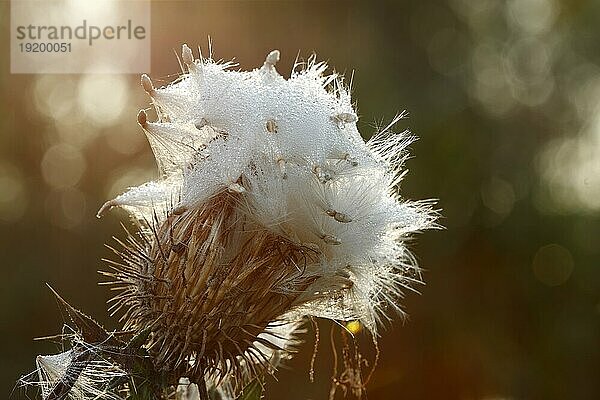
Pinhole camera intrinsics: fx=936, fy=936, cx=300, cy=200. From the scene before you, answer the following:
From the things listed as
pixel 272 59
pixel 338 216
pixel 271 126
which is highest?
pixel 272 59

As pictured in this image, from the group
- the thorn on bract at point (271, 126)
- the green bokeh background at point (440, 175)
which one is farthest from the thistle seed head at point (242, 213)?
the green bokeh background at point (440, 175)

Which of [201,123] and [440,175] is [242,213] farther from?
[440,175]

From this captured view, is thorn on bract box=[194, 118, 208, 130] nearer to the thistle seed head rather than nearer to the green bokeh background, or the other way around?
the thistle seed head

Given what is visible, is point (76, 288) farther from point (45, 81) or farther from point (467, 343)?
point (467, 343)

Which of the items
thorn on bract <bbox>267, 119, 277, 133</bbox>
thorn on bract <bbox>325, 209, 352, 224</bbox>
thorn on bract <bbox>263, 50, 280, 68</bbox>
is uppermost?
thorn on bract <bbox>263, 50, 280, 68</bbox>

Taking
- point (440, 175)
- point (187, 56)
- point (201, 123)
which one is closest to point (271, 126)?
point (201, 123)

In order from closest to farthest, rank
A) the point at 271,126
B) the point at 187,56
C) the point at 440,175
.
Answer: the point at 271,126 → the point at 187,56 → the point at 440,175

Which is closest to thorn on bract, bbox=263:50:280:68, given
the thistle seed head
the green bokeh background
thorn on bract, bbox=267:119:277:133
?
the thistle seed head

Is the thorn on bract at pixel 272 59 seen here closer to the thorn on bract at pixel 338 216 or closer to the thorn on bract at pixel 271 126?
the thorn on bract at pixel 271 126
